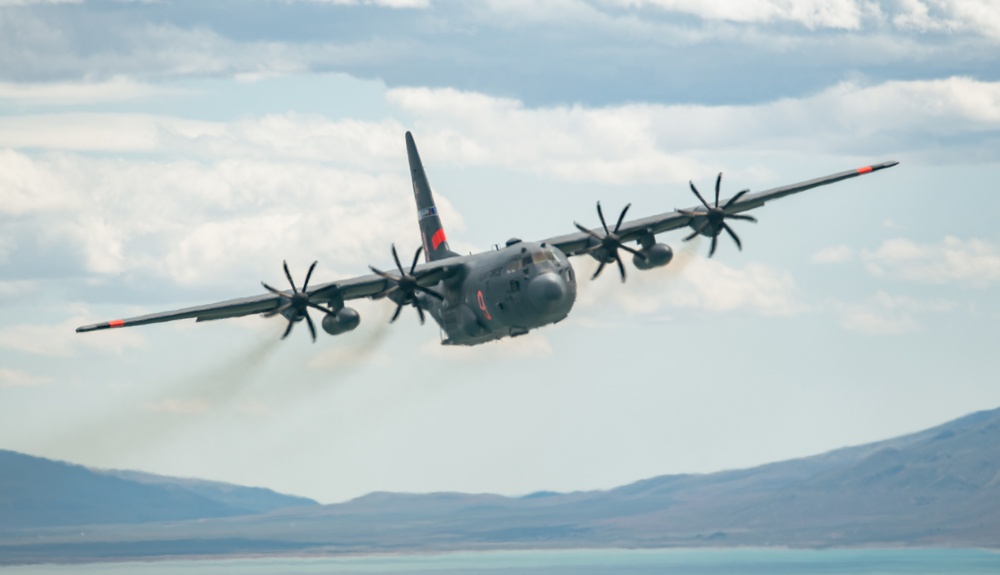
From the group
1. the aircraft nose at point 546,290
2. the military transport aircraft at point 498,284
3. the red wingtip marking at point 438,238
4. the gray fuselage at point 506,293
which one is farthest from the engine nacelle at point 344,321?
the red wingtip marking at point 438,238

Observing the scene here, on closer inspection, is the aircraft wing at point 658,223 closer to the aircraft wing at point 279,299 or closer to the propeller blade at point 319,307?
the aircraft wing at point 279,299

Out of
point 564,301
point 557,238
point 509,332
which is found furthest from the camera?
point 557,238

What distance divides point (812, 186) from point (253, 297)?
30.6 meters

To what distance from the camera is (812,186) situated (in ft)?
251

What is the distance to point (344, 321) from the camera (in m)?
66.3

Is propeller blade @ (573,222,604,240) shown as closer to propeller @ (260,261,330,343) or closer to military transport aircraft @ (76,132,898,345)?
military transport aircraft @ (76,132,898,345)

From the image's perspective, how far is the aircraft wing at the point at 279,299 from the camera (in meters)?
68.6

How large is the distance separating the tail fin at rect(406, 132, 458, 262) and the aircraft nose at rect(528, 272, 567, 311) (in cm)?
1760

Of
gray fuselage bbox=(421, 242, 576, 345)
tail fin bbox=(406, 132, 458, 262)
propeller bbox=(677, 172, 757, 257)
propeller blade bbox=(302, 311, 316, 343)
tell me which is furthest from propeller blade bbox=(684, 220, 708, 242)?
propeller blade bbox=(302, 311, 316, 343)

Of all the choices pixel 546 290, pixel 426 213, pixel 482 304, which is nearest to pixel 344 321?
pixel 482 304

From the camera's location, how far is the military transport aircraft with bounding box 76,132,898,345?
64625 mm

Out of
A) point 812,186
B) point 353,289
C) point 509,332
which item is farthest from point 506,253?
point 812,186

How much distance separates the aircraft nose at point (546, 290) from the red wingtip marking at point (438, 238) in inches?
801

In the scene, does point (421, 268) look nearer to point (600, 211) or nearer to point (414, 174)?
point (600, 211)
